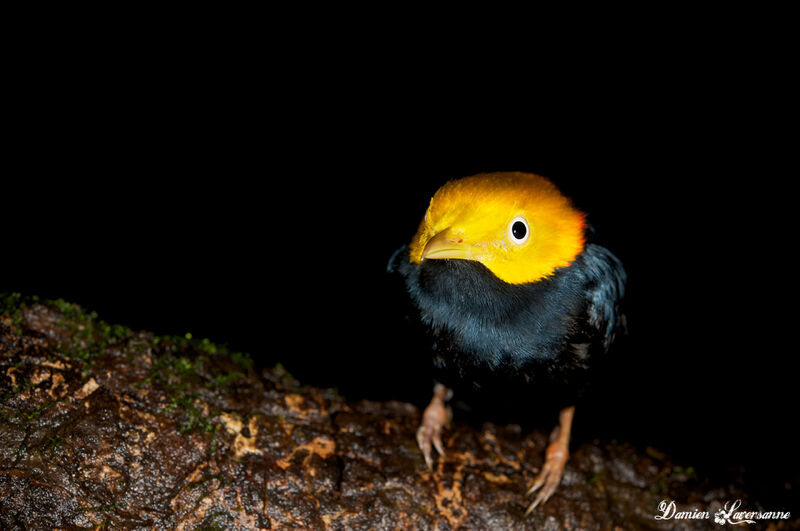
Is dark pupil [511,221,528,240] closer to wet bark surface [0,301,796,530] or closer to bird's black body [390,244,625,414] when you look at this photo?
bird's black body [390,244,625,414]

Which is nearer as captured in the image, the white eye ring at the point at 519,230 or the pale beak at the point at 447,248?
the pale beak at the point at 447,248

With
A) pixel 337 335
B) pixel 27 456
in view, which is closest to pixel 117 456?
pixel 27 456

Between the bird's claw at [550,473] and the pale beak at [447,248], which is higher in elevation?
the pale beak at [447,248]

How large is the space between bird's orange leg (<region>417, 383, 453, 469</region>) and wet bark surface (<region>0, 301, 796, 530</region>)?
2.5 inches

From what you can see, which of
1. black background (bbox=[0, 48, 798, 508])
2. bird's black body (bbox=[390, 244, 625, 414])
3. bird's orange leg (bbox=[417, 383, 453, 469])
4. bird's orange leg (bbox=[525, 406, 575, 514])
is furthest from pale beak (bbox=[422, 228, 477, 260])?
bird's orange leg (bbox=[525, 406, 575, 514])

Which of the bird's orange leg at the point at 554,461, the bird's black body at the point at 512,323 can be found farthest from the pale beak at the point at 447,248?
the bird's orange leg at the point at 554,461

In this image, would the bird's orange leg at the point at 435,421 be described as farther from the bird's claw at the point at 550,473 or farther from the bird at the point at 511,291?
the bird's claw at the point at 550,473

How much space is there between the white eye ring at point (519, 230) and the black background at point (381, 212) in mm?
991

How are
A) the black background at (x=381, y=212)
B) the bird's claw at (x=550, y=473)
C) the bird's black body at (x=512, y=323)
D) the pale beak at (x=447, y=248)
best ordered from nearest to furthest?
1. the pale beak at (x=447, y=248)
2. the bird's black body at (x=512, y=323)
3. the bird's claw at (x=550, y=473)
4. the black background at (x=381, y=212)

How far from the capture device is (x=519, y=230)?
8.94 feet

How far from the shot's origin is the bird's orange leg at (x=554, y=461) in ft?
10.5

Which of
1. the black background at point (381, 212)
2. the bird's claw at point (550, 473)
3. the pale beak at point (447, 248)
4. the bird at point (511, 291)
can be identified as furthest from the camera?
the black background at point (381, 212)

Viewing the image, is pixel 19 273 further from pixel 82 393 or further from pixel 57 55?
pixel 57 55

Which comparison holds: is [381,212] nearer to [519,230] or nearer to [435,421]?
[435,421]
